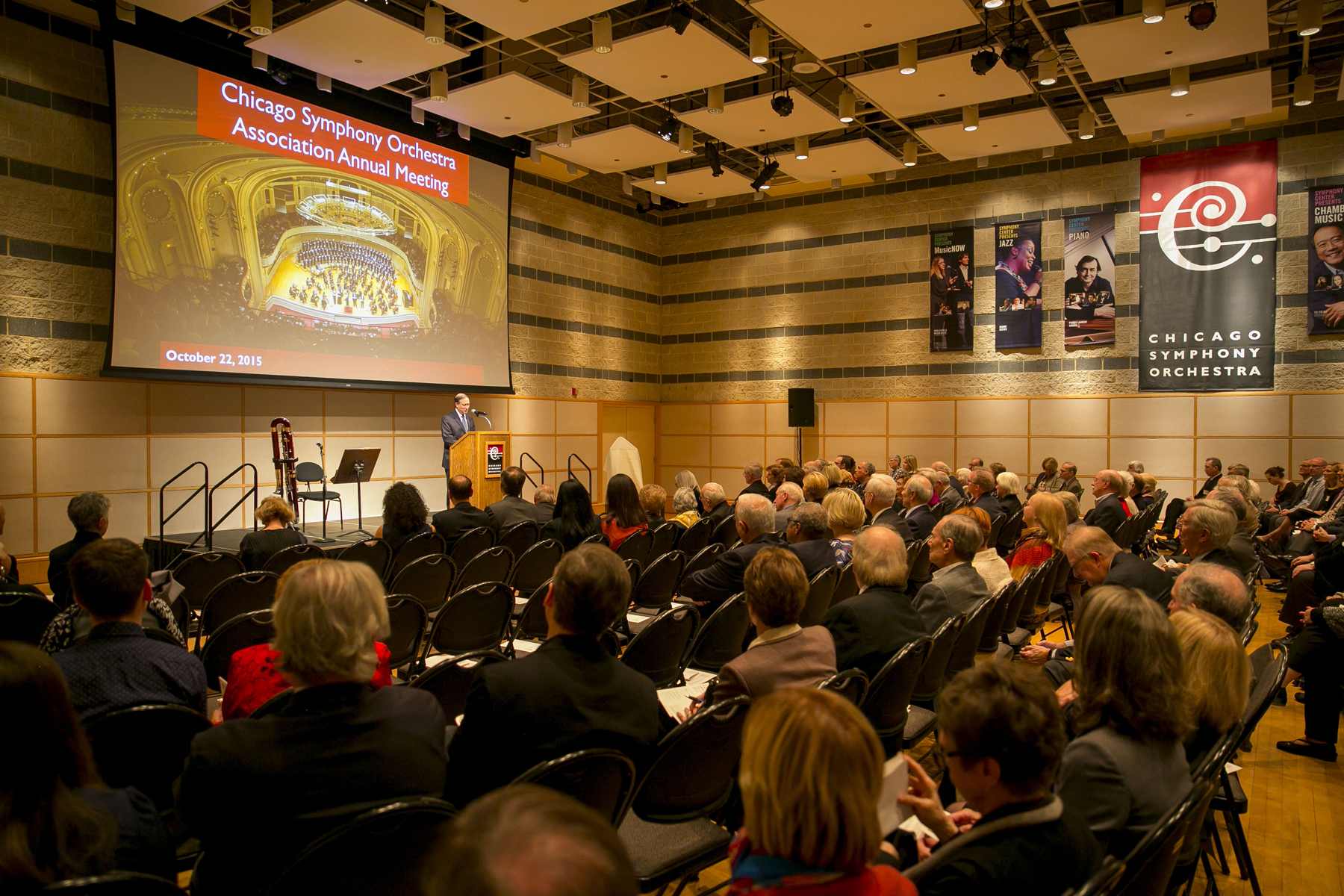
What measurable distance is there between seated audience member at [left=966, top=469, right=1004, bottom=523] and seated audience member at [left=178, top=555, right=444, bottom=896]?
649 cm

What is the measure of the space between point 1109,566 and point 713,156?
9.83 metres

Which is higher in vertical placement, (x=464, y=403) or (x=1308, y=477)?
(x=464, y=403)

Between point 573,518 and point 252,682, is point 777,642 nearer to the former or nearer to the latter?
point 252,682

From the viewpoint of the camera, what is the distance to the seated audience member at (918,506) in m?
6.45

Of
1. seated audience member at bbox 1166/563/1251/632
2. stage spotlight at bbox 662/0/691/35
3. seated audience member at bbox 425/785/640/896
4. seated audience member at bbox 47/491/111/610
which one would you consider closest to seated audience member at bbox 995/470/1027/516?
seated audience member at bbox 1166/563/1251/632

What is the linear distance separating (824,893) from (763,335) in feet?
48.2

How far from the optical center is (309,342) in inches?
380

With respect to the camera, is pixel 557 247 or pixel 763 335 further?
pixel 763 335

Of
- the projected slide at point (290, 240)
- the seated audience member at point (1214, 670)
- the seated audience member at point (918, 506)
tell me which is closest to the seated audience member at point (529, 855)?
the seated audience member at point (1214, 670)

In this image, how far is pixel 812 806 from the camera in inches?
45.8

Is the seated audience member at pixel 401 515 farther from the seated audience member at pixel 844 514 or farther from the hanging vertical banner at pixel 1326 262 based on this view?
the hanging vertical banner at pixel 1326 262

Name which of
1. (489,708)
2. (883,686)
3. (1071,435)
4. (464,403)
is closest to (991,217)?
(1071,435)

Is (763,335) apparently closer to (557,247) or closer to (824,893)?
(557,247)

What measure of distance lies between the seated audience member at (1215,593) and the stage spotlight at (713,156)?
34.6ft
